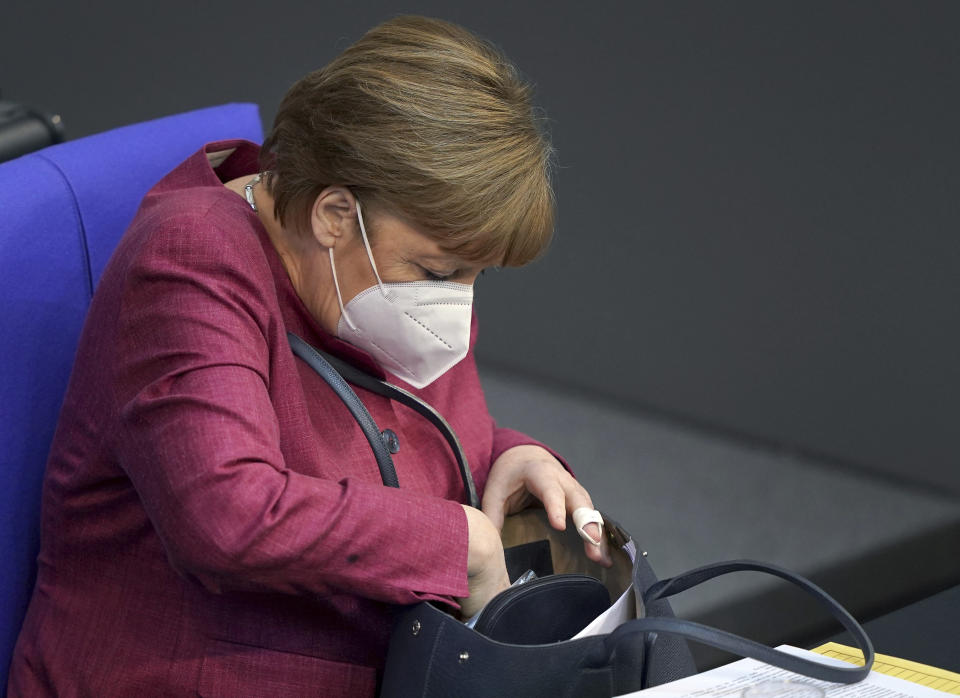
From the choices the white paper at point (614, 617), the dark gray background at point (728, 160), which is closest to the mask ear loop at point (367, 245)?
the white paper at point (614, 617)

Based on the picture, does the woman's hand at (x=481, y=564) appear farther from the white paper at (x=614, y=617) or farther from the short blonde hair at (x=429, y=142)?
the short blonde hair at (x=429, y=142)

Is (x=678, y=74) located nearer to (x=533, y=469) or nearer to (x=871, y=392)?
(x=871, y=392)

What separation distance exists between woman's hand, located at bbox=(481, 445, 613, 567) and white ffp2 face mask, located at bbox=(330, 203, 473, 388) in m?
0.16

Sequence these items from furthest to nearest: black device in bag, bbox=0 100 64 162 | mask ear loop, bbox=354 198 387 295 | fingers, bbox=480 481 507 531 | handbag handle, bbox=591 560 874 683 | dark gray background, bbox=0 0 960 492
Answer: dark gray background, bbox=0 0 960 492
black device in bag, bbox=0 100 64 162
fingers, bbox=480 481 507 531
mask ear loop, bbox=354 198 387 295
handbag handle, bbox=591 560 874 683

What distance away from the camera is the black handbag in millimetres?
860

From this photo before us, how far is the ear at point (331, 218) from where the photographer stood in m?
1.04

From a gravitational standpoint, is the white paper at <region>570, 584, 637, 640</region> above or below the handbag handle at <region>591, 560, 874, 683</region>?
below

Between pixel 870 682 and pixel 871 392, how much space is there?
1464 mm

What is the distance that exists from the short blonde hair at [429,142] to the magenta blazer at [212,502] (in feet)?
0.37

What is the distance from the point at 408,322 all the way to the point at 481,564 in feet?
0.88

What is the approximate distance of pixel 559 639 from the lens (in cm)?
100

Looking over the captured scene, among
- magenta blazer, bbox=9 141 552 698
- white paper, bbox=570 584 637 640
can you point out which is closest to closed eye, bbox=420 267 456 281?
magenta blazer, bbox=9 141 552 698

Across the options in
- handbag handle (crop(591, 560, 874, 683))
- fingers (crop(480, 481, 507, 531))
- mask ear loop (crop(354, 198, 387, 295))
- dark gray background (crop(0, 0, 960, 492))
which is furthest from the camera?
dark gray background (crop(0, 0, 960, 492))

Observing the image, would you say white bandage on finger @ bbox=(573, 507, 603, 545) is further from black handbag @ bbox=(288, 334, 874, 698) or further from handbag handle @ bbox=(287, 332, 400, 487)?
handbag handle @ bbox=(287, 332, 400, 487)
